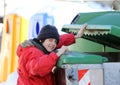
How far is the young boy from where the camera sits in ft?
7.81

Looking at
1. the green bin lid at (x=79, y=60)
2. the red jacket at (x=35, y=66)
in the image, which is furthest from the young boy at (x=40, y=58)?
the green bin lid at (x=79, y=60)

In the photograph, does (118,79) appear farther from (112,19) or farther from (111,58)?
(111,58)

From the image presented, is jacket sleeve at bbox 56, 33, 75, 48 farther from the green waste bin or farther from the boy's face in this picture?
the green waste bin

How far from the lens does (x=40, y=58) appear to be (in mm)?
2398

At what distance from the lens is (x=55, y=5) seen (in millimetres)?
7863

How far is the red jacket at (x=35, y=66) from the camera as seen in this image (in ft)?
7.78

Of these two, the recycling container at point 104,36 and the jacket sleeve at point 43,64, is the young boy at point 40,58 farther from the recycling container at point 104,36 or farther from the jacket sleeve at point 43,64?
the recycling container at point 104,36

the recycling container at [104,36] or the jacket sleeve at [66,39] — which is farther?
the jacket sleeve at [66,39]

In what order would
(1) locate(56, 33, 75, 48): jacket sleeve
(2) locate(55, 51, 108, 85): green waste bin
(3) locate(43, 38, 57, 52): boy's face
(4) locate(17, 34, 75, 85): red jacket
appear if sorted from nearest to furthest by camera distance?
(2) locate(55, 51, 108, 85): green waste bin
(4) locate(17, 34, 75, 85): red jacket
(3) locate(43, 38, 57, 52): boy's face
(1) locate(56, 33, 75, 48): jacket sleeve

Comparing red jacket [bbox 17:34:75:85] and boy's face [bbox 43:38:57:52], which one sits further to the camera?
boy's face [bbox 43:38:57:52]

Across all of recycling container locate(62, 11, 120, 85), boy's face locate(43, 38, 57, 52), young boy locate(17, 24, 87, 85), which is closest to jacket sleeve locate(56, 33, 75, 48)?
recycling container locate(62, 11, 120, 85)

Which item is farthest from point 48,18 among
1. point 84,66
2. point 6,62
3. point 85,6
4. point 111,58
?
point 84,66

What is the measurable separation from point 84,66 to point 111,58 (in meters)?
1.04

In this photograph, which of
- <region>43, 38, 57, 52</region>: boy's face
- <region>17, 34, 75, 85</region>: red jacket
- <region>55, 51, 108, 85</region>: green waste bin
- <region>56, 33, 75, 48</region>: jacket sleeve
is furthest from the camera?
<region>56, 33, 75, 48</region>: jacket sleeve
